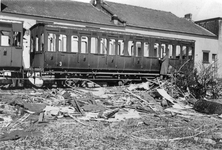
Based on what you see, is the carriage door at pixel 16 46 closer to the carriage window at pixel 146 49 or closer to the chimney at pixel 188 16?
the carriage window at pixel 146 49

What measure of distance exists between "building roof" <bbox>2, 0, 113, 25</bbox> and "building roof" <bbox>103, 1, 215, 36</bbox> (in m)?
2.22

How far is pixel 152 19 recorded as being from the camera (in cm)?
2983

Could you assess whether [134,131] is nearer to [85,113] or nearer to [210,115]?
[85,113]

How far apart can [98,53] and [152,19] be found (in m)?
15.8

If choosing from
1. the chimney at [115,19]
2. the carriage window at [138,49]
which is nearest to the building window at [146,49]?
the carriage window at [138,49]

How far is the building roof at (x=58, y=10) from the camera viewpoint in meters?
21.0

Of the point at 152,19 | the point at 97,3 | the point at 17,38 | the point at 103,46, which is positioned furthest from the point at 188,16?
the point at 17,38

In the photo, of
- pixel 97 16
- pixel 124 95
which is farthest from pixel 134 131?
pixel 97 16

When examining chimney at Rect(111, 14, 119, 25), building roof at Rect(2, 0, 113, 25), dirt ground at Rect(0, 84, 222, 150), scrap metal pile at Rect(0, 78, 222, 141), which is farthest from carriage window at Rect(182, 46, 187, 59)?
dirt ground at Rect(0, 84, 222, 150)

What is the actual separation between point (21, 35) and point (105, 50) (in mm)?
4927

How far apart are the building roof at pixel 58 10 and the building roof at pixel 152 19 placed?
2218mm

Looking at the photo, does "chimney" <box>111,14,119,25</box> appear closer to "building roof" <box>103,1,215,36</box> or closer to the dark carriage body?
"building roof" <box>103,1,215,36</box>

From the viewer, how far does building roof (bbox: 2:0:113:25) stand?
69.1 ft

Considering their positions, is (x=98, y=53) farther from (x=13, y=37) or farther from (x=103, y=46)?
(x=13, y=37)
